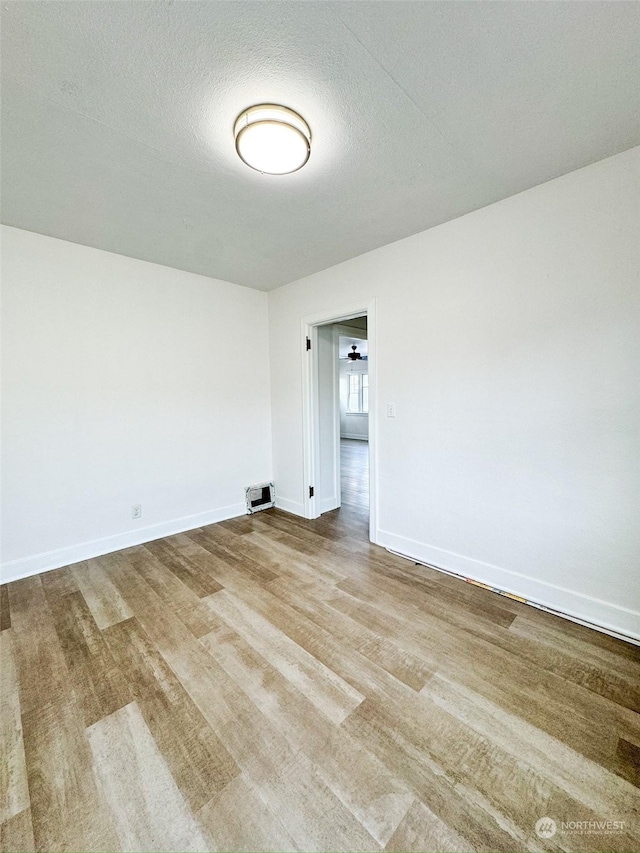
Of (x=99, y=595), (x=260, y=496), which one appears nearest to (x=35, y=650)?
(x=99, y=595)

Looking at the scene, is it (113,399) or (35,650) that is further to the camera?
(113,399)

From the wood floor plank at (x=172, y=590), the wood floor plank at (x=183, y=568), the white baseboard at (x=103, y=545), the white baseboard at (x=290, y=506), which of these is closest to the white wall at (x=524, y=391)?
the white baseboard at (x=290, y=506)

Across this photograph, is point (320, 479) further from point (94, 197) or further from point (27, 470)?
point (94, 197)

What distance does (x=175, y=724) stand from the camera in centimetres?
133

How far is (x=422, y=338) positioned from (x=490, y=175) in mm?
1016

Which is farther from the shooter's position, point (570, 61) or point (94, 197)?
point (94, 197)

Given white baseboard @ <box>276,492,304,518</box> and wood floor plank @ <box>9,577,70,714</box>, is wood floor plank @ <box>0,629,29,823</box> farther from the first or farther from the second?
white baseboard @ <box>276,492,304,518</box>

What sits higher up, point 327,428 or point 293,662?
point 327,428

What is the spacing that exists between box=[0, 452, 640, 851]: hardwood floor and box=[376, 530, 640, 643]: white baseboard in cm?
11

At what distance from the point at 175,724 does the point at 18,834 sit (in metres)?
0.47

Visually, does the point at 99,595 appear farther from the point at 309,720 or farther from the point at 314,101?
the point at 314,101

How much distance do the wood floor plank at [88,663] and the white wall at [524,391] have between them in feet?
6.70

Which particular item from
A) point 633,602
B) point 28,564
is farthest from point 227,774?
point 28,564

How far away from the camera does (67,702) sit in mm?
1444
